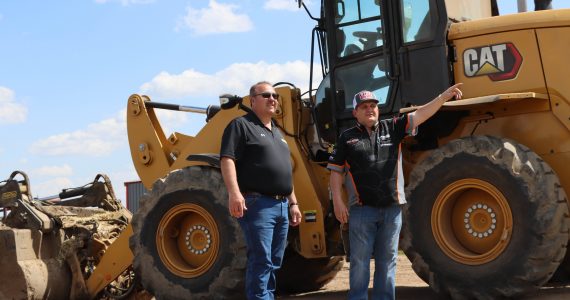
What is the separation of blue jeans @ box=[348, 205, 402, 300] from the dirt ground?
3.82ft

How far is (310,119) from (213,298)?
2.13m

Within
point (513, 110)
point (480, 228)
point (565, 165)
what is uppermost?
point (513, 110)

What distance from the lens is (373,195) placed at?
5.83 meters

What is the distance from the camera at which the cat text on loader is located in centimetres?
630

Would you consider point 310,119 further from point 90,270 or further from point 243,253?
point 90,270

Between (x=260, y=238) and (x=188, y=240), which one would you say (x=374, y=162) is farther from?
(x=188, y=240)

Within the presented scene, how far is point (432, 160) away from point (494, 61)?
1074mm

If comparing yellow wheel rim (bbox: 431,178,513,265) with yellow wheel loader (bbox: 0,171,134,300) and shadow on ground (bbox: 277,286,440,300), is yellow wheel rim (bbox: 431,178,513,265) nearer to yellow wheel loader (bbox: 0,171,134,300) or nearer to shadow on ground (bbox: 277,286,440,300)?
shadow on ground (bbox: 277,286,440,300)

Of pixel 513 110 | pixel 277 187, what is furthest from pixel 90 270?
pixel 513 110

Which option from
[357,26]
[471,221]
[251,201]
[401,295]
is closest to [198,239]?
[401,295]

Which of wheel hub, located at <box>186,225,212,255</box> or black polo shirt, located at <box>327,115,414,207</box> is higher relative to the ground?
black polo shirt, located at <box>327,115,414,207</box>

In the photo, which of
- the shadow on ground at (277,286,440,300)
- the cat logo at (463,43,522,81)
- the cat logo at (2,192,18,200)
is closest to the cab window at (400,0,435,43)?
the cat logo at (463,43,522,81)

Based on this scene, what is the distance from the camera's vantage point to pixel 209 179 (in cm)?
780

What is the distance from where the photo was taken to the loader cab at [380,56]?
730 centimetres
